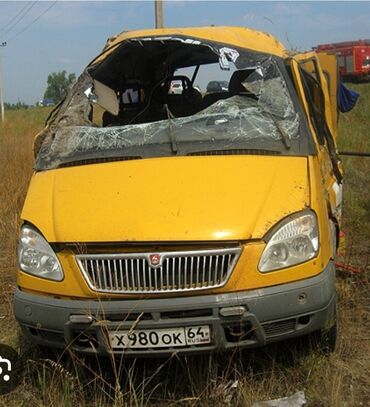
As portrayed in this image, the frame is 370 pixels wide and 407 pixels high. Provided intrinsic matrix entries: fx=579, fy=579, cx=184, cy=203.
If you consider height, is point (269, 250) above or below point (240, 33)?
below

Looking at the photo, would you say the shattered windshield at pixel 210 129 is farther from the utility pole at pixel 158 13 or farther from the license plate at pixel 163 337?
the utility pole at pixel 158 13

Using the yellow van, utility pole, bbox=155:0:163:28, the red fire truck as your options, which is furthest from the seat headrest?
the red fire truck

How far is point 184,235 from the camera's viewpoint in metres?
2.81

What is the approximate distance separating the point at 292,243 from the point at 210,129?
1138 mm

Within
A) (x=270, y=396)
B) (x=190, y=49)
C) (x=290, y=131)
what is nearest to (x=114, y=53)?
(x=190, y=49)

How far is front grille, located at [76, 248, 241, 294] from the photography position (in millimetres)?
2793

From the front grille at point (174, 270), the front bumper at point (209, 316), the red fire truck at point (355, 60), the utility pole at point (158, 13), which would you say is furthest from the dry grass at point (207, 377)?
the red fire truck at point (355, 60)

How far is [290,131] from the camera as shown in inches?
144

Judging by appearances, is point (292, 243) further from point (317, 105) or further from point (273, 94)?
point (317, 105)

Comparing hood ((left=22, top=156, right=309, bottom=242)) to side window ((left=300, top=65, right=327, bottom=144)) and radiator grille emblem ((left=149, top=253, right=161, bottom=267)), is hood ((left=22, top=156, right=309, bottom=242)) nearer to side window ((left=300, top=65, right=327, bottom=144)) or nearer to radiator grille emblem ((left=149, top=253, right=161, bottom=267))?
radiator grille emblem ((left=149, top=253, right=161, bottom=267))

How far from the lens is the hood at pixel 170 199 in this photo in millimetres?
2869

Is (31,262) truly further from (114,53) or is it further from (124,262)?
(114,53)

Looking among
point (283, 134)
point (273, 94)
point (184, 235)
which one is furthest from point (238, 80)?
point (184, 235)

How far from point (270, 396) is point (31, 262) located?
1.47 metres
